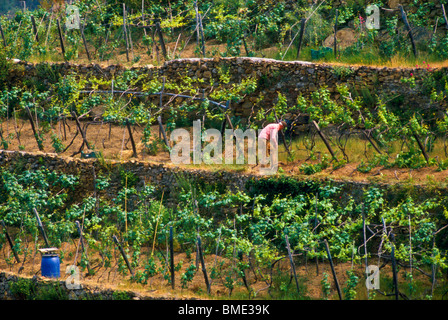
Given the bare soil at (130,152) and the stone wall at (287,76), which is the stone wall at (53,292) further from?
the stone wall at (287,76)

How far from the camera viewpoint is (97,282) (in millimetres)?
10320

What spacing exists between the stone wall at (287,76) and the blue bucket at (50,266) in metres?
5.02

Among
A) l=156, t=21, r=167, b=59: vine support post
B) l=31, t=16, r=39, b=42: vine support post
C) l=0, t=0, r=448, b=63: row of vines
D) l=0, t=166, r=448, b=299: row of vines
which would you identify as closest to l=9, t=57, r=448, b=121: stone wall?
l=0, t=0, r=448, b=63: row of vines

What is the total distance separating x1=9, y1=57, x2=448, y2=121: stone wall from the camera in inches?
500

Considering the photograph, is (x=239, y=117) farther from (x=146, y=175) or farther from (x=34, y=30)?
(x=34, y=30)

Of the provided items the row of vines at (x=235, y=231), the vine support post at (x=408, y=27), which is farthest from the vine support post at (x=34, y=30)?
the vine support post at (x=408, y=27)

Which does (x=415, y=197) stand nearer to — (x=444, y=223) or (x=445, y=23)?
(x=444, y=223)

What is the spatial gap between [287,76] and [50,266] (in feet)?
19.9

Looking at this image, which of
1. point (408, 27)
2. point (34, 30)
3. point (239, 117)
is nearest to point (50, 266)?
point (239, 117)

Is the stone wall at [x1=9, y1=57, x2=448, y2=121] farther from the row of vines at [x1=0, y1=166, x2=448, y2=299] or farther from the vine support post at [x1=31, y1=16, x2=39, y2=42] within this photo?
the row of vines at [x1=0, y1=166, x2=448, y2=299]

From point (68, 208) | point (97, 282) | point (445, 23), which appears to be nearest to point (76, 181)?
point (68, 208)

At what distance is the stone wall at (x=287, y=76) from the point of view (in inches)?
500

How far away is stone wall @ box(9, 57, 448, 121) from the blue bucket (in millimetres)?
5020

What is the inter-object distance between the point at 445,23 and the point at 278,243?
6.46 meters
